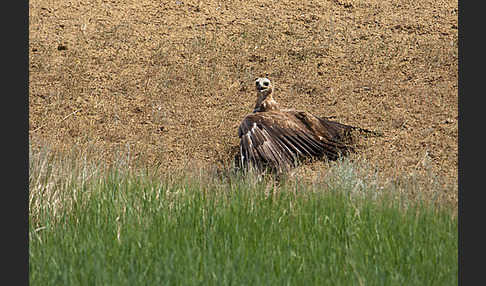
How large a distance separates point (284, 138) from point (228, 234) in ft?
7.59

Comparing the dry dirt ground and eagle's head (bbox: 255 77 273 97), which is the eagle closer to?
eagle's head (bbox: 255 77 273 97)

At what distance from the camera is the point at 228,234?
17.5ft

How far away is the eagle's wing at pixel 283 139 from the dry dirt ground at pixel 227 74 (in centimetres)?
27

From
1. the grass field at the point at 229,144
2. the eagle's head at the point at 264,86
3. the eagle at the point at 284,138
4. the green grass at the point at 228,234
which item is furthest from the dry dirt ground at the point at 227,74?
the green grass at the point at 228,234

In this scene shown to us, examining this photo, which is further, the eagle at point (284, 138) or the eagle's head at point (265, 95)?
the eagle's head at point (265, 95)

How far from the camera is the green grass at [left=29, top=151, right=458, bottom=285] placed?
4570mm

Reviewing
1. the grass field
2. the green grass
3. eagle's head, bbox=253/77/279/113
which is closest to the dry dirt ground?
the grass field

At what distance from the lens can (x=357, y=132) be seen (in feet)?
27.1

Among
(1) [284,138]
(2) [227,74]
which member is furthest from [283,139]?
(2) [227,74]

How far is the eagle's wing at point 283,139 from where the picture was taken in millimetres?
7266

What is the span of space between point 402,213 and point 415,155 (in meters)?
2.34

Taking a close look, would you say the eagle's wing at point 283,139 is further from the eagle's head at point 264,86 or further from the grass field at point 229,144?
the eagle's head at point 264,86

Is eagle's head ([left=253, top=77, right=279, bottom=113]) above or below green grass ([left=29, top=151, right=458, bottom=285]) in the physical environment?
above

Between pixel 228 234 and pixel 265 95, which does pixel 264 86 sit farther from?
pixel 228 234
